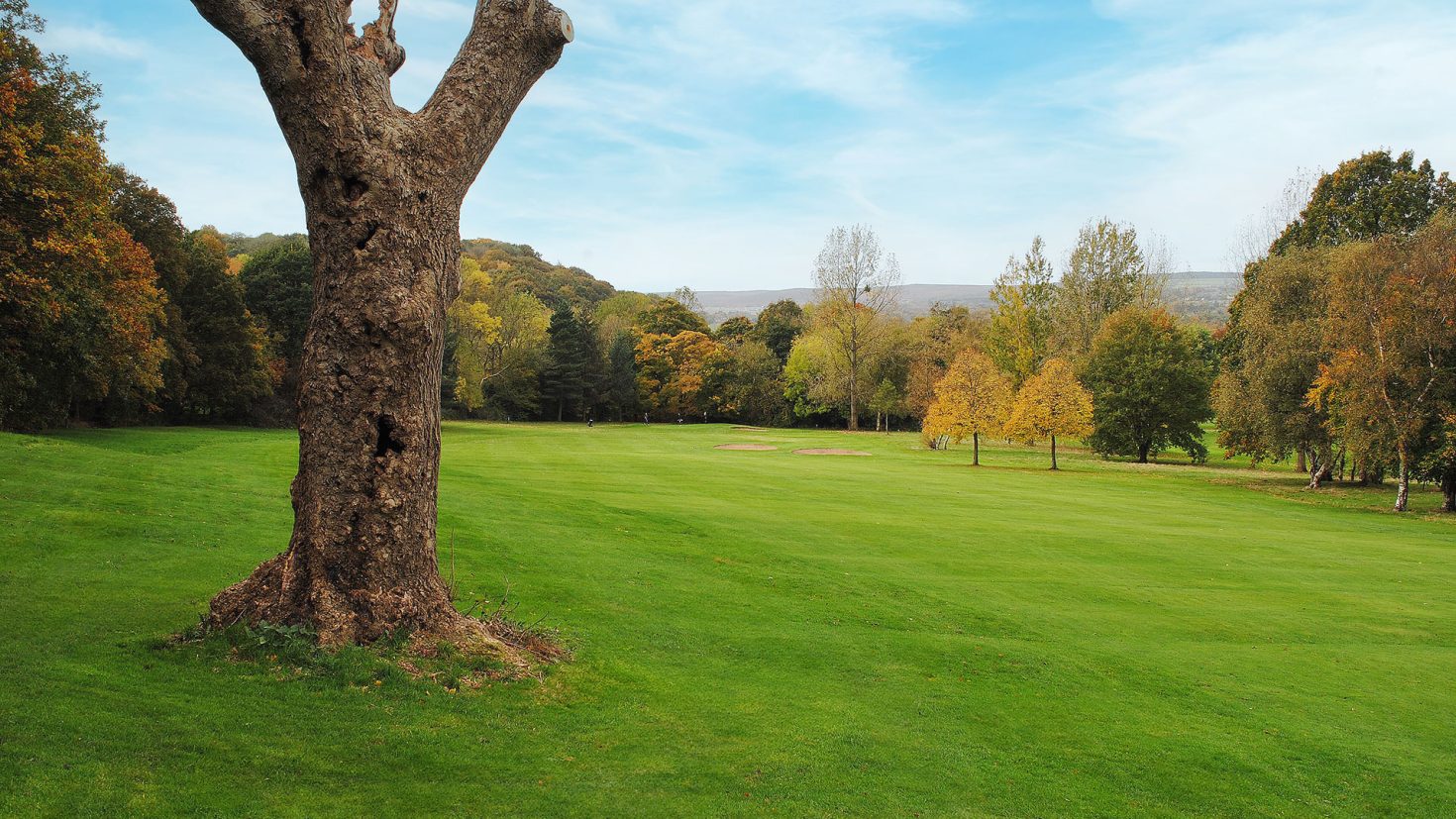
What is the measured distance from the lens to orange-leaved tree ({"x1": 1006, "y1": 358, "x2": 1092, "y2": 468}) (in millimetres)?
43531

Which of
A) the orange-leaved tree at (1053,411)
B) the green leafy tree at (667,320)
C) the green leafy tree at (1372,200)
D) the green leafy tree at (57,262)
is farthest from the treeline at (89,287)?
the green leafy tree at (1372,200)

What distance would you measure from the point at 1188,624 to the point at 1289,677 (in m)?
2.40

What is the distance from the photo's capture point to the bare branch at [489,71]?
782cm

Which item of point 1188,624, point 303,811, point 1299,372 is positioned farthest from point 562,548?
point 1299,372

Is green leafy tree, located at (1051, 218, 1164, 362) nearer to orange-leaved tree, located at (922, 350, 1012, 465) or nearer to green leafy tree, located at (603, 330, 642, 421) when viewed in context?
orange-leaved tree, located at (922, 350, 1012, 465)

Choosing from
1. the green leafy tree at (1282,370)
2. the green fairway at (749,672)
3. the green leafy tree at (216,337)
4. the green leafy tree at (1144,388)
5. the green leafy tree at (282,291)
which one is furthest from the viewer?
the green leafy tree at (282,291)

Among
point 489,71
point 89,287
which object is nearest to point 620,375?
point 89,287

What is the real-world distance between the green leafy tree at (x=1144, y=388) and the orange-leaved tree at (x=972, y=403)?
9112mm

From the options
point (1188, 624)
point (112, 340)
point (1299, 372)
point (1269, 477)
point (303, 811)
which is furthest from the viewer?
point (1269, 477)

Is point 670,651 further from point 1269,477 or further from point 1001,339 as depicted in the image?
point 1001,339

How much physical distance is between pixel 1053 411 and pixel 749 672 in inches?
1533

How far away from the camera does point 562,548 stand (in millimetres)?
14242

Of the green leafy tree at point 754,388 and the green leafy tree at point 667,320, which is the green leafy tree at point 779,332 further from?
the green leafy tree at point 667,320

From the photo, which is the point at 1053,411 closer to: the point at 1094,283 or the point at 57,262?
the point at 1094,283
